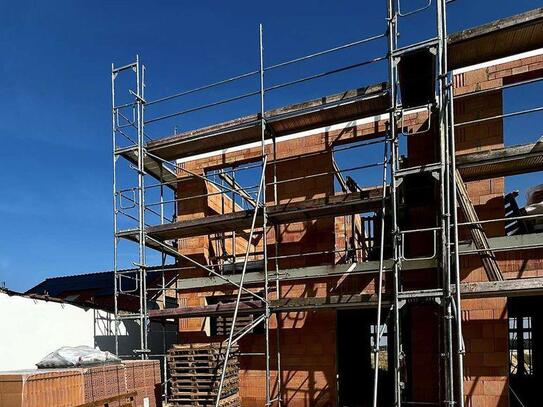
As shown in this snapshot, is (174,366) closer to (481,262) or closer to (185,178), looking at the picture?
(185,178)

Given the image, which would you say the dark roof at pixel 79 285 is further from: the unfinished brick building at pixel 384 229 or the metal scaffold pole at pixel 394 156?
the metal scaffold pole at pixel 394 156

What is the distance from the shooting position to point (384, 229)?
351 inches

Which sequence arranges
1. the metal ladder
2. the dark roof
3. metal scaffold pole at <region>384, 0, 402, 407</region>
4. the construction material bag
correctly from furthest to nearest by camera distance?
1. the dark roof
2. the construction material bag
3. metal scaffold pole at <region>384, 0, 402, 407</region>
4. the metal ladder

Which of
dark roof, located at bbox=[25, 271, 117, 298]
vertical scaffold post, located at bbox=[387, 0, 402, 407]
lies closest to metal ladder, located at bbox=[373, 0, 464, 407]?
vertical scaffold post, located at bbox=[387, 0, 402, 407]

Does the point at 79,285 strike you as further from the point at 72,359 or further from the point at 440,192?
the point at 440,192

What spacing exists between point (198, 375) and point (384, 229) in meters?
4.91

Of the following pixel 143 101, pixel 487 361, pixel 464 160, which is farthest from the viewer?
pixel 143 101

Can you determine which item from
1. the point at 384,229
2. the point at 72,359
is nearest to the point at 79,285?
the point at 72,359

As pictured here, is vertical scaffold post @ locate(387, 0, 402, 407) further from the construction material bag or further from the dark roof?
the dark roof

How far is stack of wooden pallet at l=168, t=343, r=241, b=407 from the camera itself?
28.5 feet

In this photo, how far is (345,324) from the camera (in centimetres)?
1488

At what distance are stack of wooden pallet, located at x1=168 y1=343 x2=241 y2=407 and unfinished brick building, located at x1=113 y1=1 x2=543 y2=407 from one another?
27 cm

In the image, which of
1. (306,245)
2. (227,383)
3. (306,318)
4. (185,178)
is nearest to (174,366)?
(227,383)

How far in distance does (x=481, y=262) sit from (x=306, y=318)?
12.7ft
